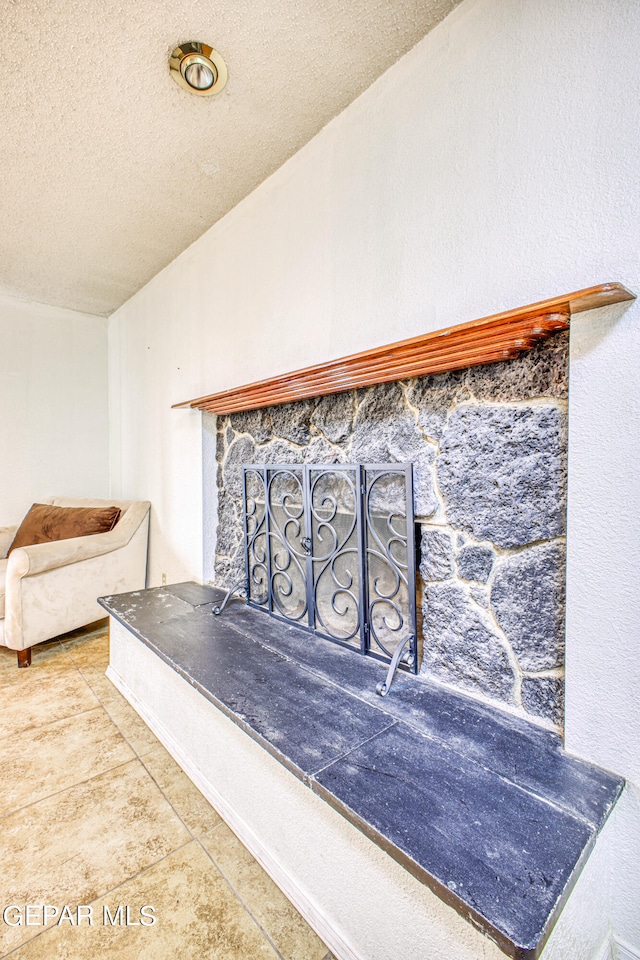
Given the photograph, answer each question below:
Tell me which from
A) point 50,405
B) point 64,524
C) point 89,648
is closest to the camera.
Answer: point 89,648

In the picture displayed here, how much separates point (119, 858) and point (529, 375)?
5.64 ft

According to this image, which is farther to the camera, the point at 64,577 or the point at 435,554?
the point at 64,577

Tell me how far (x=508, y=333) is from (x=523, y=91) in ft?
1.93

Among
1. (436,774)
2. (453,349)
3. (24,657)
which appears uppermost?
(453,349)

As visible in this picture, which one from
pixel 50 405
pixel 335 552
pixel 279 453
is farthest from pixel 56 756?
pixel 50 405

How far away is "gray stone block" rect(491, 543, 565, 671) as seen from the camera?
103cm

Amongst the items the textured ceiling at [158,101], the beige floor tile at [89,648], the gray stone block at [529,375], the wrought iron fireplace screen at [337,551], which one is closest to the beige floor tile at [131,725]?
the beige floor tile at [89,648]

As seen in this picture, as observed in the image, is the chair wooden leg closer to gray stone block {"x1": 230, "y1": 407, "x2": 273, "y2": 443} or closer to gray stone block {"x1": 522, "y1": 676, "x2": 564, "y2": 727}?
gray stone block {"x1": 230, "y1": 407, "x2": 273, "y2": 443}

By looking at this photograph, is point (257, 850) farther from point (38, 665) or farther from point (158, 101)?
point (158, 101)

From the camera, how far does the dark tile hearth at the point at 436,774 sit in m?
0.70

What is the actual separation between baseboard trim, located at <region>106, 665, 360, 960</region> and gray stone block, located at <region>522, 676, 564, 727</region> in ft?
2.13

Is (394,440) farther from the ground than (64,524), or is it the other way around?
(394,440)

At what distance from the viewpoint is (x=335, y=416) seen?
5.30ft

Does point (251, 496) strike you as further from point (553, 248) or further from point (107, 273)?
point (107, 273)
